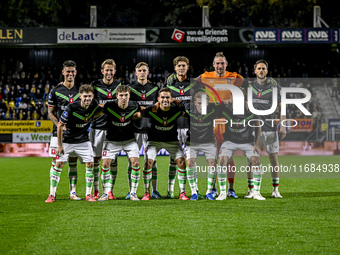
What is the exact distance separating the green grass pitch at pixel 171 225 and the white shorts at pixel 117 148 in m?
0.76

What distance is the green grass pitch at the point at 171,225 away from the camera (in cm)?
540

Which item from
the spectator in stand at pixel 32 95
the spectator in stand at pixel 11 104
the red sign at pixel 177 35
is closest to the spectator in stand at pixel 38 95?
the spectator in stand at pixel 32 95

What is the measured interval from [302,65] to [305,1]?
14.5 feet

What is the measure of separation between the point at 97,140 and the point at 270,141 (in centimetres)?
293

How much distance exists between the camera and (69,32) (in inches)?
1031

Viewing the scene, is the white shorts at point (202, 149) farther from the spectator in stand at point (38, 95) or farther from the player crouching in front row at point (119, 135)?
the spectator in stand at point (38, 95)

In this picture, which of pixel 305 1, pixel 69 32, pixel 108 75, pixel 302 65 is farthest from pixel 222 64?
pixel 305 1

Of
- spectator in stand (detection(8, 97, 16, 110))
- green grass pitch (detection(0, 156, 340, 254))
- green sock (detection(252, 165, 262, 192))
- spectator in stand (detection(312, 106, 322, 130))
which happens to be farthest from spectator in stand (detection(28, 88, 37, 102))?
green sock (detection(252, 165, 262, 192))

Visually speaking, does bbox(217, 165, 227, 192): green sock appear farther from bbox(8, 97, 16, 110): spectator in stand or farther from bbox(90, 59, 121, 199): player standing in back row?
bbox(8, 97, 16, 110): spectator in stand

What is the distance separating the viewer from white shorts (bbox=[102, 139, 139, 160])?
28.9 ft

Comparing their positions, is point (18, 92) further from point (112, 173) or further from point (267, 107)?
point (267, 107)

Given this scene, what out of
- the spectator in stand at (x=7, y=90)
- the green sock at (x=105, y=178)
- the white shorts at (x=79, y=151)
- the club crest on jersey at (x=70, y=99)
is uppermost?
the spectator in stand at (x=7, y=90)

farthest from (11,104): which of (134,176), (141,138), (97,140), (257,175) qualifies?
(257,175)

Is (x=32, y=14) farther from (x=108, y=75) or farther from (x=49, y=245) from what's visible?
(x=49, y=245)
